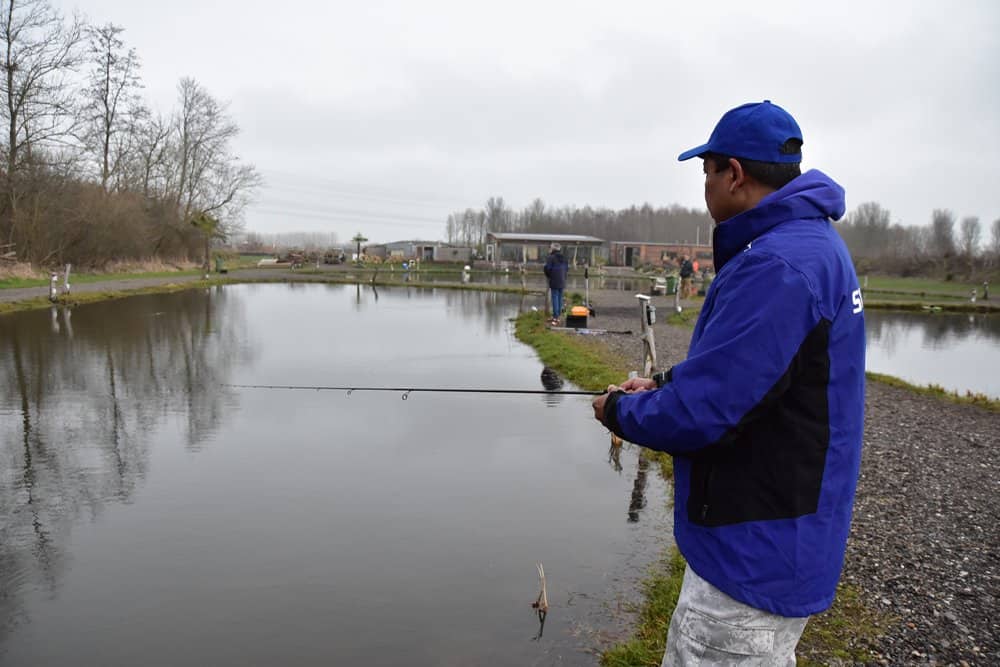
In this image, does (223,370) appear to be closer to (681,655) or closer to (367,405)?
(367,405)

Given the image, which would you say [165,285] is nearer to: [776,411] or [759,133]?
[759,133]

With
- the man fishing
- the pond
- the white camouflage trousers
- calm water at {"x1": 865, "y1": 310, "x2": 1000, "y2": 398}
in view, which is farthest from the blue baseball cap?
the pond

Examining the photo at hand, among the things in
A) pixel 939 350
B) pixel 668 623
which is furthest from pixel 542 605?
pixel 939 350

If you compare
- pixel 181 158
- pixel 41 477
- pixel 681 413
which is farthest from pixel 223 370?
pixel 181 158

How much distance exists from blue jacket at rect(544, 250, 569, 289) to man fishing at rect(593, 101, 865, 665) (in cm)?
1657

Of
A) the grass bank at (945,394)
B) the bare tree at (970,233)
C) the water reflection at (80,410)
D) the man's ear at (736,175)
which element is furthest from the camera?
the bare tree at (970,233)

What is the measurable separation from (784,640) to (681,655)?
29 cm

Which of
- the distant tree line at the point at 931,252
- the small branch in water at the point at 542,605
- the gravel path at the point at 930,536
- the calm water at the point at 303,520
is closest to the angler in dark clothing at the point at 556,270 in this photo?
the calm water at the point at 303,520

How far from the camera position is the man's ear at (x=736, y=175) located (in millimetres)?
2098

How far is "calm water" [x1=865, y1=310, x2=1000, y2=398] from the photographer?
14344mm

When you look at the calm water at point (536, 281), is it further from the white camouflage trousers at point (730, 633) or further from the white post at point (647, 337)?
the white camouflage trousers at point (730, 633)

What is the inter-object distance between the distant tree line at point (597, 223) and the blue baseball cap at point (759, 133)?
10946cm

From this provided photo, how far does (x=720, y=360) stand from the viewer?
6.10ft

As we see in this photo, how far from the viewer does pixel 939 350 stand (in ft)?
61.4
